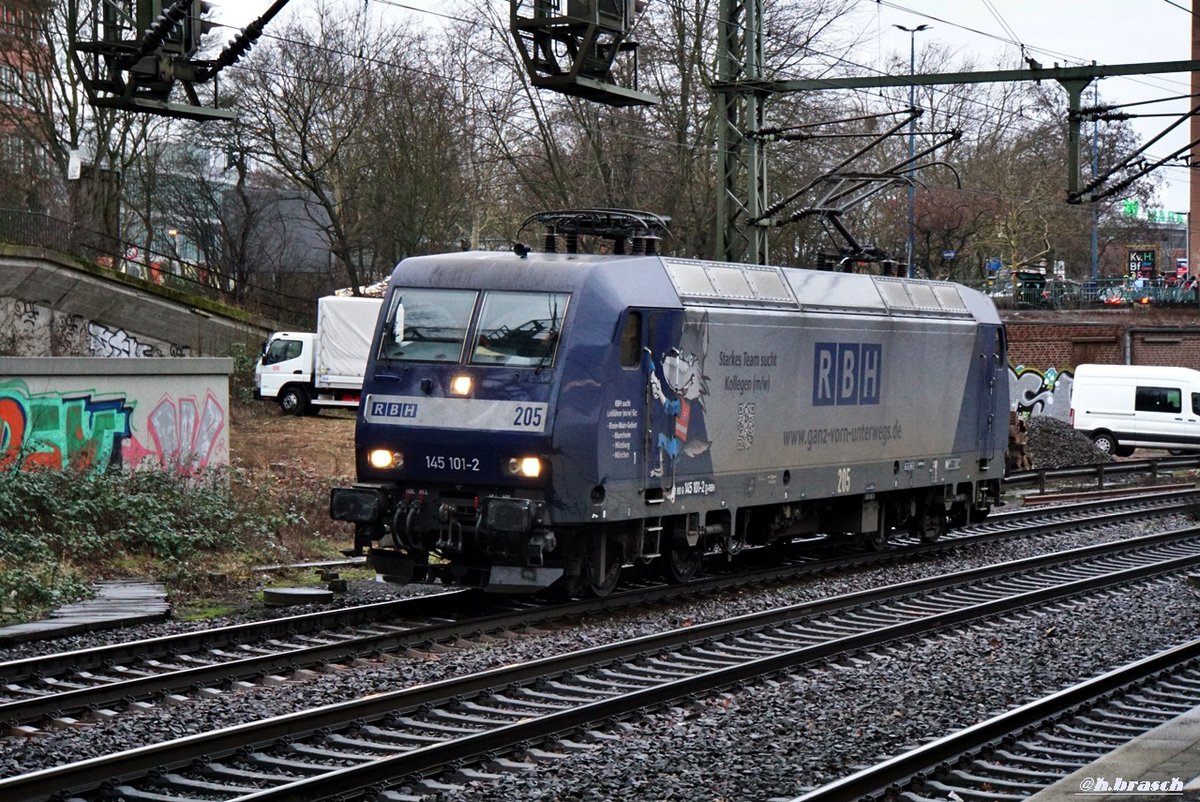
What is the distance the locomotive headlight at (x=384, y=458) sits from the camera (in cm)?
1345

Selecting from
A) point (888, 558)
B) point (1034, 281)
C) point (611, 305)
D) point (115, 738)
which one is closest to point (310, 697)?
point (115, 738)

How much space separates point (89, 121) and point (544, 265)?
3341cm

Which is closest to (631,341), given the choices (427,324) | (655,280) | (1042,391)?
(655,280)

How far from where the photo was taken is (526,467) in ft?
42.2

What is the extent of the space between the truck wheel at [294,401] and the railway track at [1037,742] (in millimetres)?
27721

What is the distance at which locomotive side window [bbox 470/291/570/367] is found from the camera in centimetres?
1309

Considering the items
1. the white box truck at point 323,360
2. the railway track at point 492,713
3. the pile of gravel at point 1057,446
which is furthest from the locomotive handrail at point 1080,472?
the white box truck at point 323,360

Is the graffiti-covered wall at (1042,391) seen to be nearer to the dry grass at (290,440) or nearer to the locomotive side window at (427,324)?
the dry grass at (290,440)

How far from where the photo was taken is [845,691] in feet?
34.8

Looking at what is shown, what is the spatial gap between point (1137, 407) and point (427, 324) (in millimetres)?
28814

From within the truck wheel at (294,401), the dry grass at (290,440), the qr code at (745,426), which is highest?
the qr code at (745,426)

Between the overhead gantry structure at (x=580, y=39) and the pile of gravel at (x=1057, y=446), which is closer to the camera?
the overhead gantry structure at (x=580, y=39)

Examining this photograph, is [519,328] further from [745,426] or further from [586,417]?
[745,426]

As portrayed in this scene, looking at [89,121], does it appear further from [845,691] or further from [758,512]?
[845,691]
